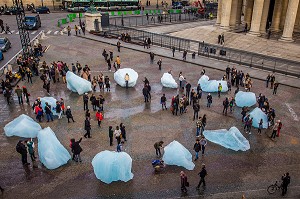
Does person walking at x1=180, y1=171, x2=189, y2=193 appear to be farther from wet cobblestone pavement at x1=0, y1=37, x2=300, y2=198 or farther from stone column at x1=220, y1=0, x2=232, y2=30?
stone column at x1=220, y1=0, x2=232, y2=30

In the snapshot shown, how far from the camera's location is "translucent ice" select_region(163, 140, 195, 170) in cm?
1512

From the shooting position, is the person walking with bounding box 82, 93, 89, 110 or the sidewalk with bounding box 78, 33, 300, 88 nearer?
the person walking with bounding box 82, 93, 89, 110

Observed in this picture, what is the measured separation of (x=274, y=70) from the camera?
30.4m

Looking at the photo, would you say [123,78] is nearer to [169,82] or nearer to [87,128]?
[169,82]

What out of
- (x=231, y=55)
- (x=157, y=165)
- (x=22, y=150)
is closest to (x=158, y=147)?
(x=157, y=165)

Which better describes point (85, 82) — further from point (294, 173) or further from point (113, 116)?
point (294, 173)

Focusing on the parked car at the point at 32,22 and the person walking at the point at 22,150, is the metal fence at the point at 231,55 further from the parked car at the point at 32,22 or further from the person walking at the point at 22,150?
the person walking at the point at 22,150

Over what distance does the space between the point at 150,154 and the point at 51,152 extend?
17.1 ft

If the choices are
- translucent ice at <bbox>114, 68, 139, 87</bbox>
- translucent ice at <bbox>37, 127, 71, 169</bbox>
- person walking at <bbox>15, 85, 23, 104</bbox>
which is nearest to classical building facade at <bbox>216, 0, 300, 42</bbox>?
translucent ice at <bbox>114, 68, 139, 87</bbox>

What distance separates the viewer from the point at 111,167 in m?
13.8

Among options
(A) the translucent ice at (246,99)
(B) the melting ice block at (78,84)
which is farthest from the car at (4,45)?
(A) the translucent ice at (246,99)

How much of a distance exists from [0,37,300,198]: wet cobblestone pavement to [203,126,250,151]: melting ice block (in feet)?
1.18

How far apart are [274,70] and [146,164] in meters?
20.6

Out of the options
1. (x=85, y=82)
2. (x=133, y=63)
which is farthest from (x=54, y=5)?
(x=85, y=82)
